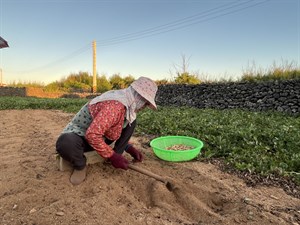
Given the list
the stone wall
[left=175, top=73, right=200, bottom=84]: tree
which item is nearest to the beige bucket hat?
the stone wall

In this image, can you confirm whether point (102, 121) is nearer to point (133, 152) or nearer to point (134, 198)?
point (134, 198)

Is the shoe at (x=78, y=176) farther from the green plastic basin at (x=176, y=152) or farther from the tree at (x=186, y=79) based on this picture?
the tree at (x=186, y=79)

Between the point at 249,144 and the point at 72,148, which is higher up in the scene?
the point at 72,148

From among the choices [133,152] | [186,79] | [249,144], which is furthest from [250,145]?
[186,79]

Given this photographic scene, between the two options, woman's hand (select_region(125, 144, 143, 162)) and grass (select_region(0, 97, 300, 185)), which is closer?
woman's hand (select_region(125, 144, 143, 162))

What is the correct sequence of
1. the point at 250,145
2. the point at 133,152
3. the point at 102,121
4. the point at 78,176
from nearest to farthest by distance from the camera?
the point at 102,121, the point at 78,176, the point at 133,152, the point at 250,145

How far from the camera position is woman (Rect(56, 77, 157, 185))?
2.17 meters

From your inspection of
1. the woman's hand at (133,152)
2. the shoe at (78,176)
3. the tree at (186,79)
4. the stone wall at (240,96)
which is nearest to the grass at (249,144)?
the woman's hand at (133,152)

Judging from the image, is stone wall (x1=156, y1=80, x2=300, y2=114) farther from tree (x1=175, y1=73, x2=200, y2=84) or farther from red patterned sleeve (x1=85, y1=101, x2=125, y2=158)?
red patterned sleeve (x1=85, y1=101, x2=125, y2=158)

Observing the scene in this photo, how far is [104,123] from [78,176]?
0.62m

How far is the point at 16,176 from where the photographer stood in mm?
2625

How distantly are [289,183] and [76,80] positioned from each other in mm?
26420

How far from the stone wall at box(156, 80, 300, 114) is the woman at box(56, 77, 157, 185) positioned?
639 cm

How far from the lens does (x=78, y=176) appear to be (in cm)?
242
